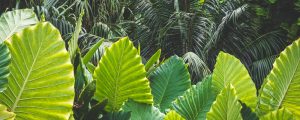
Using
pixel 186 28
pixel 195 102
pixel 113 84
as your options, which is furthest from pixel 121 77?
pixel 186 28

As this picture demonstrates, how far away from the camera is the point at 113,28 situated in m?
7.18

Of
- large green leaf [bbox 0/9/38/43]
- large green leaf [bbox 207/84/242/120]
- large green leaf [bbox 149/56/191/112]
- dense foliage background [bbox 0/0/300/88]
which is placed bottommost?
dense foliage background [bbox 0/0/300/88]

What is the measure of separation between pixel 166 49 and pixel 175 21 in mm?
429

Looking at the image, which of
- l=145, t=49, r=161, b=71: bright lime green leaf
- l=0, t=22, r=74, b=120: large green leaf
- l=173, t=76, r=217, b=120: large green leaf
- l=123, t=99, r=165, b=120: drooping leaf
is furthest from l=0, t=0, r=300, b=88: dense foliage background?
l=0, t=22, r=74, b=120: large green leaf

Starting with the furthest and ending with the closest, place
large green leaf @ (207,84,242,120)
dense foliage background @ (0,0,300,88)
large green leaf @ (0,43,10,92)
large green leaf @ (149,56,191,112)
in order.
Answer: dense foliage background @ (0,0,300,88), large green leaf @ (149,56,191,112), large green leaf @ (207,84,242,120), large green leaf @ (0,43,10,92)

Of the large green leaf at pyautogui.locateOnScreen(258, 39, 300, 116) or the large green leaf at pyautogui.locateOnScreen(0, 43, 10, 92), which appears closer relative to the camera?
the large green leaf at pyautogui.locateOnScreen(0, 43, 10, 92)

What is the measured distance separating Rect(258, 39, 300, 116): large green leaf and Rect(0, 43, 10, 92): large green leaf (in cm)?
55

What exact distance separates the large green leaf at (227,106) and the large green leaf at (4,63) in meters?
0.38

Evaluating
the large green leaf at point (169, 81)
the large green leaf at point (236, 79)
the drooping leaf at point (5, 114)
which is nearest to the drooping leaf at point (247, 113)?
the large green leaf at point (236, 79)

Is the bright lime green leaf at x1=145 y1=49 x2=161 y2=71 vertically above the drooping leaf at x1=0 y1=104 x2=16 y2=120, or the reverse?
the drooping leaf at x1=0 y1=104 x2=16 y2=120

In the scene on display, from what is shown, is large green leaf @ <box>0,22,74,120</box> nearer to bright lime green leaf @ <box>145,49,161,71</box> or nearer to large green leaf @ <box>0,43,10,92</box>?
large green leaf @ <box>0,43,10,92</box>

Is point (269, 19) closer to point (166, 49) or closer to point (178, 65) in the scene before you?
point (166, 49)

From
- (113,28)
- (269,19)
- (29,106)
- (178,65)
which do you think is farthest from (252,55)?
(29,106)

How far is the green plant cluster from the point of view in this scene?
727mm
